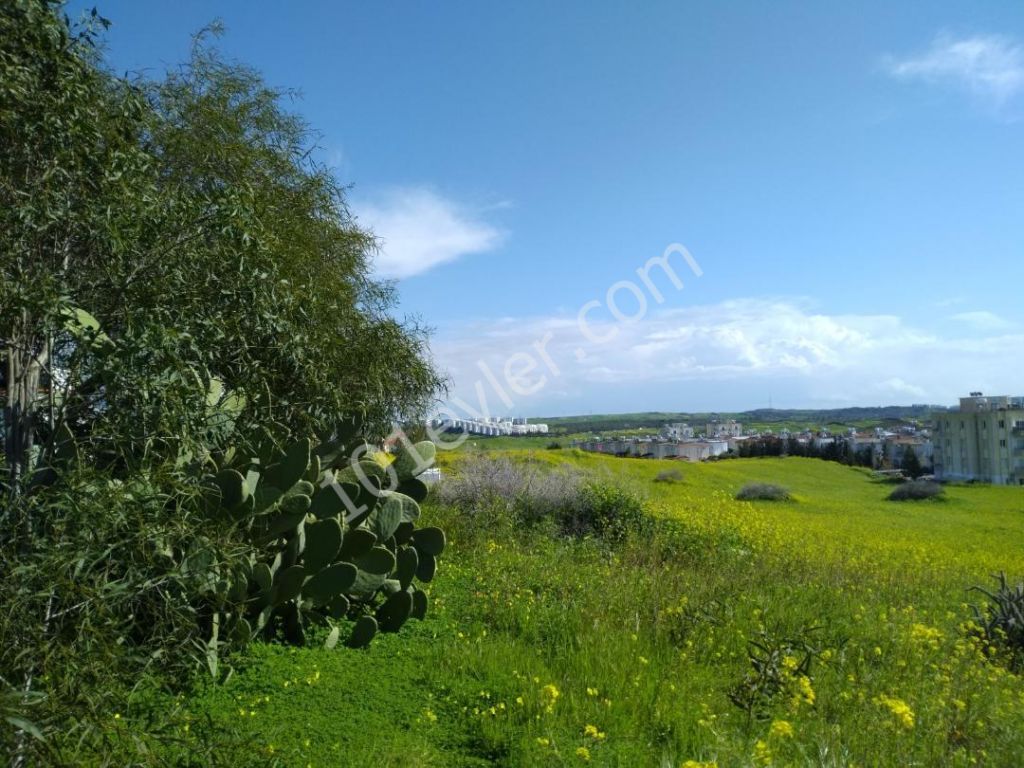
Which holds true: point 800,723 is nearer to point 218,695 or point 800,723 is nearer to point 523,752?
point 523,752

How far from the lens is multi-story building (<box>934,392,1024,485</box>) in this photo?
43.3 m

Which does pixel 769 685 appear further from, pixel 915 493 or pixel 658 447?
pixel 658 447

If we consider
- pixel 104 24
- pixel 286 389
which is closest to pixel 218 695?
A: pixel 286 389

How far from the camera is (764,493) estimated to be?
22234 millimetres

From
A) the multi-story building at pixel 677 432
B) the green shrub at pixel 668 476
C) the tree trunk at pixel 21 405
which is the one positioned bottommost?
the green shrub at pixel 668 476

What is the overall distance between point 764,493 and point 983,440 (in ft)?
101

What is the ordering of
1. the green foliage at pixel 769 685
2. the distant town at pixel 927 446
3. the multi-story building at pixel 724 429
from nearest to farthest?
the green foliage at pixel 769 685
the distant town at pixel 927 446
the multi-story building at pixel 724 429

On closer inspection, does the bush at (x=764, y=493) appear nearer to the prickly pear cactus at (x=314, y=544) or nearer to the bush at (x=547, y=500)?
the bush at (x=547, y=500)

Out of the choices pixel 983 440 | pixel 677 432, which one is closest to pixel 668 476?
pixel 677 432

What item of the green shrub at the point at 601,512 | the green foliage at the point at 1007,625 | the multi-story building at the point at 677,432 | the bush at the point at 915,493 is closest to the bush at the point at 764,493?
the bush at the point at 915,493

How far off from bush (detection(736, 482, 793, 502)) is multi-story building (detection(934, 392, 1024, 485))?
1030 inches

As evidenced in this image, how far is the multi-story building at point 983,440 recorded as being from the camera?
142 ft

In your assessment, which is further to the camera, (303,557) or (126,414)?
(303,557)

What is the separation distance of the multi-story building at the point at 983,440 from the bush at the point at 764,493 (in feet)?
85.8
